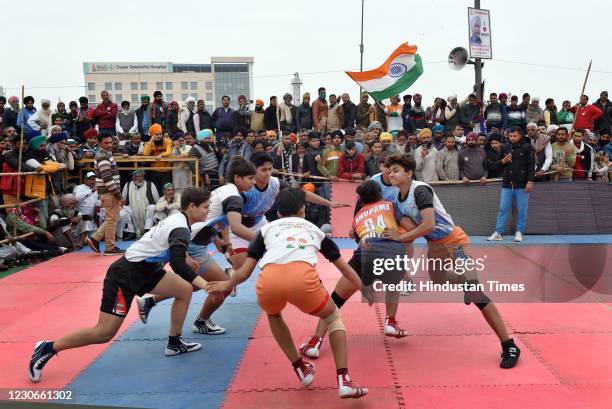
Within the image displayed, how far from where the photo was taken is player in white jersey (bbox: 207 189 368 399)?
12.8 ft

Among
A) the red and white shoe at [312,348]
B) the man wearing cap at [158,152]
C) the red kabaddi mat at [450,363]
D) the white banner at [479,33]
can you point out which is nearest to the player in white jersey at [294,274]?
the red kabaddi mat at [450,363]

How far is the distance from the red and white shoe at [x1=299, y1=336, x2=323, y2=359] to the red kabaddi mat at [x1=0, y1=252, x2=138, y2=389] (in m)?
1.84

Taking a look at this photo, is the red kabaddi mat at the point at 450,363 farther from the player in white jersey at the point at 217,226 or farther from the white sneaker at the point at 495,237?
the white sneaker at the point at 495,237

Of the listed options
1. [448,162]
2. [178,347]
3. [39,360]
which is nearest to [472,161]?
[448,162]

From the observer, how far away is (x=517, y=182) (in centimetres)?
1051

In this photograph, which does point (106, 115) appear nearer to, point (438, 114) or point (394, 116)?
point (394, 116)

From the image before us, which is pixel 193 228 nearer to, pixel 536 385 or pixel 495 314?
pixel 495 314

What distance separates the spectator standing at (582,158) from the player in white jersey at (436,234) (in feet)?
26.1

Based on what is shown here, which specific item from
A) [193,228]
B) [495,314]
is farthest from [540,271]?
[193,228]

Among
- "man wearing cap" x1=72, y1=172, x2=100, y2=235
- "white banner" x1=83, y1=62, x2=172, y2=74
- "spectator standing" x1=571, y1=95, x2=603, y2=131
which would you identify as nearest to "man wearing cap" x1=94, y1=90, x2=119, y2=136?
"man wearing cap" x1=72, y1=172, x2=100, y2=235

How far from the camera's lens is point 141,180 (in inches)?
466

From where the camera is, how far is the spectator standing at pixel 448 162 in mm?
11586

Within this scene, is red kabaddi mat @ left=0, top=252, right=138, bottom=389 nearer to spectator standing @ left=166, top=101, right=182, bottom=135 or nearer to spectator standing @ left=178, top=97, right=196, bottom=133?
spectator standing @ left=166, top=101, right=182, bottom=135

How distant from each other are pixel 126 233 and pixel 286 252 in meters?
8.78
